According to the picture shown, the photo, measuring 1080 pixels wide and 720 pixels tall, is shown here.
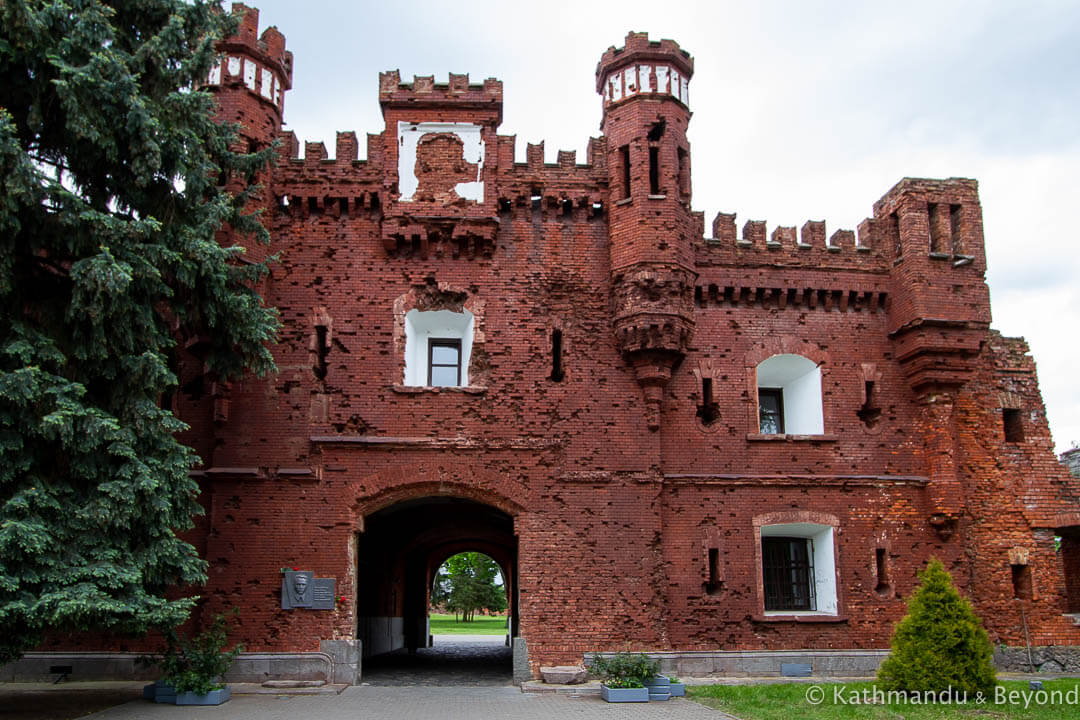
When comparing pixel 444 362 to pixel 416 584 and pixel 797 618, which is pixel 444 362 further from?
pixel 416 584

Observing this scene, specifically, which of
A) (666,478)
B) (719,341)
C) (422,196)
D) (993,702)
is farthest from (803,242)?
(993,702)

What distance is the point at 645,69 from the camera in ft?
65.1

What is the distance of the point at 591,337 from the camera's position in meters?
19.2

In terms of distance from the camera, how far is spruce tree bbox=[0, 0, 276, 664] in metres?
12.6

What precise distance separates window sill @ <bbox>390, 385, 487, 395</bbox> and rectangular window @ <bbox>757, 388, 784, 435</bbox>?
636 centimetres

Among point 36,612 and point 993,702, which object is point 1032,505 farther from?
point 36,612

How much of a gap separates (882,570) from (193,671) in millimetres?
13128

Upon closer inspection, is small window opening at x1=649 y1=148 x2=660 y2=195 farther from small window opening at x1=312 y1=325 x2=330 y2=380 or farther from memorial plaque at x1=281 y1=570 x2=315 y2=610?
memorial plaque at x1=281 y1=570 x2=315 y2=610

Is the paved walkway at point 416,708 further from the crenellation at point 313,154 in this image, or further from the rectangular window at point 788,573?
the crenellation at point 313,154

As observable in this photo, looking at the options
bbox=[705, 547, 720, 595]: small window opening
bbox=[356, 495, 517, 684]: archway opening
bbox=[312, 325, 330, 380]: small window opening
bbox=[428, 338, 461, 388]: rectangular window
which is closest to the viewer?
bbox=[705, 547, 720, 595]: small window opening

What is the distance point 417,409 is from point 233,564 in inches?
175

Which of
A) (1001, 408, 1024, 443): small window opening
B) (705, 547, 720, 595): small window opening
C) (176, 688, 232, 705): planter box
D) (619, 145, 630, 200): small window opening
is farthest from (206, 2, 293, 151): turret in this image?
(1001, 408, 1024, 443): small window opening

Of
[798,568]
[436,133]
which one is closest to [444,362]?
[436,133]

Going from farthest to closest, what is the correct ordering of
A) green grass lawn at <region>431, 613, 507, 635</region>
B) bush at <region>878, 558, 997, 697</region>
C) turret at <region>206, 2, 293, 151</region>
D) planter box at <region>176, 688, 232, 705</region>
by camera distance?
1. green grass lawn at <region>431, 613, 507, 635</region>
2. turret at <region>206, 2, 293, 151</region>
3. planter box at <region>176, 688, 232, 705</region>
4. bush at <region>878, 558, 997, 697</region>
